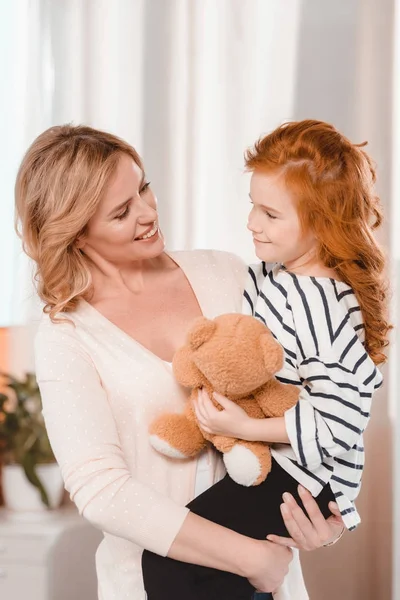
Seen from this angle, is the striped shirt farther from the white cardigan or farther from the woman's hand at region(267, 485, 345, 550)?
the white cardigan

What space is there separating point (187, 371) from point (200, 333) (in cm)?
12

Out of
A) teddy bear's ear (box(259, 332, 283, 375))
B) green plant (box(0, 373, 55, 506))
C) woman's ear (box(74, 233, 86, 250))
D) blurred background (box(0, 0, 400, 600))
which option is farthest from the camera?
green plant (box(0, 373, 55, 506))

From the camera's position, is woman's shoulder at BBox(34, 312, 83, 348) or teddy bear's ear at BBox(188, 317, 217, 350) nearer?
teddy bear's ear at BBox(188, 317, 217, 350)

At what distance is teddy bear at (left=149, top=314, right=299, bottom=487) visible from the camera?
53.5 inches

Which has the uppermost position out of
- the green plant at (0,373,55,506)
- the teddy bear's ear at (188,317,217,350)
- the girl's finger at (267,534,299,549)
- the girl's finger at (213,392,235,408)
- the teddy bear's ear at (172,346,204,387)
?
the teddy bear's ear at (188,317,217,350)

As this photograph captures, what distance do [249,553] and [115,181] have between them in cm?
71

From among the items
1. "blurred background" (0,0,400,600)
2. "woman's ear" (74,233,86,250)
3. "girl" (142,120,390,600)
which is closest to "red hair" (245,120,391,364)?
"girl" (142,120,390,600)

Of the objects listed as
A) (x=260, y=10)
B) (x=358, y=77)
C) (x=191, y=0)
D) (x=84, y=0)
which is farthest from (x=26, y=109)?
(x=358, y=77)

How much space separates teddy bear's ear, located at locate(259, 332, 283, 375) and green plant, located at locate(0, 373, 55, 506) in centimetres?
179

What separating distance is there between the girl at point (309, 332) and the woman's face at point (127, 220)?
0.23 meters

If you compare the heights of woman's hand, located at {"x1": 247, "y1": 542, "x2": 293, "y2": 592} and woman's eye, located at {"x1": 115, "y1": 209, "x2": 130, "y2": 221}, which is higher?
woman's eye, located at {"x1": 115, "y1": 209, "x2": 130, "y2": 221}

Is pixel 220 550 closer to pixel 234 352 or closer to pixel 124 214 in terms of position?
A: pixel 234 352

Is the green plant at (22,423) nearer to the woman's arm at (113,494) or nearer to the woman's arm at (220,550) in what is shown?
the woman's arm at (113,494)

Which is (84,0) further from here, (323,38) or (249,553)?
(249,553)
